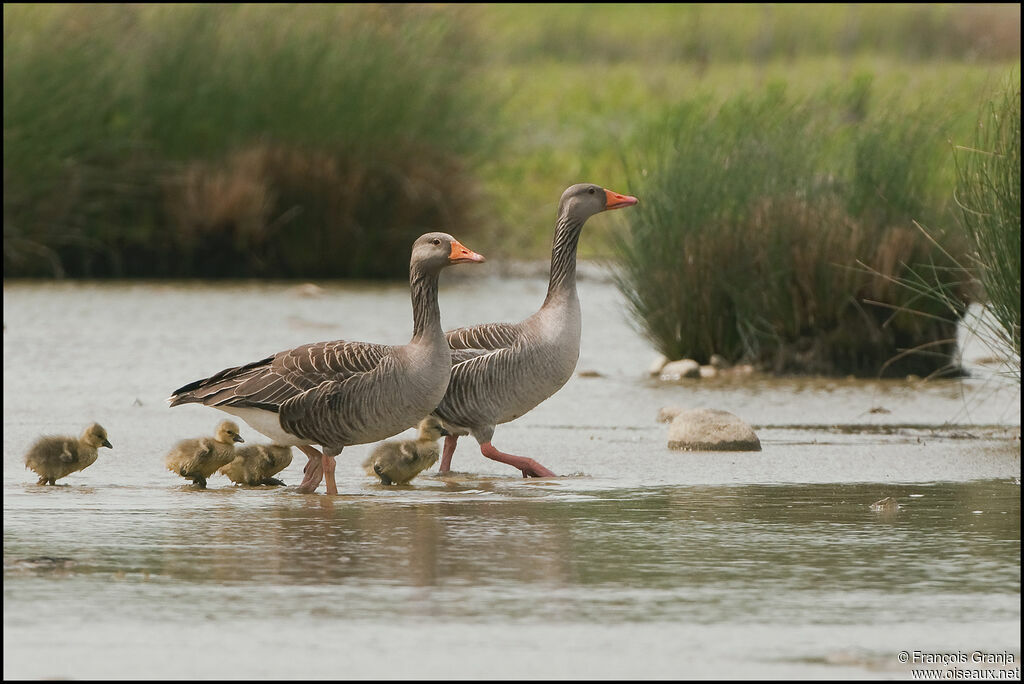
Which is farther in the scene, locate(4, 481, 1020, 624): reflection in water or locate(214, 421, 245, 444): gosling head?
locate(214, 421, 245, 444): gosling head

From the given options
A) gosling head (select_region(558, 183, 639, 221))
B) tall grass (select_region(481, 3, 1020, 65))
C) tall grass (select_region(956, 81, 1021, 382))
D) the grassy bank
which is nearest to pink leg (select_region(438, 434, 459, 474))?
gosling head (select_region(558, 183, 639, 221))

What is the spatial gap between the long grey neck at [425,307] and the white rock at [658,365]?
5.46 metres

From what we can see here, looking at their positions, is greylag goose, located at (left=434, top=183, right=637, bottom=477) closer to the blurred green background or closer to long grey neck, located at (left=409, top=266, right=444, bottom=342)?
long grey neck, located at (left=409, top=266, right=444, bottom=342)

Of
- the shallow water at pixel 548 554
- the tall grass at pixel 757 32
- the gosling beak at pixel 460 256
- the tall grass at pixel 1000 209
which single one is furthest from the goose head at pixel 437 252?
the tall grass at pixel 757 32

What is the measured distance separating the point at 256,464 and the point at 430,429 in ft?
3.50

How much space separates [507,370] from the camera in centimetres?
956

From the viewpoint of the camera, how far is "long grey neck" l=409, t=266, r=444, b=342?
8.92m

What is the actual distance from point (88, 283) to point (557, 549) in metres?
15.1

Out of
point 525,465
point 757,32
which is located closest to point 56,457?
point 525,465

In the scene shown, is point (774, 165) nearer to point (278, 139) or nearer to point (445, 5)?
point (278, 139)

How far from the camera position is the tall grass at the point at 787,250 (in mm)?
13953

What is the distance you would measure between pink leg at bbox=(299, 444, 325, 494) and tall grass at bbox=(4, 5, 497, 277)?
12.7 m

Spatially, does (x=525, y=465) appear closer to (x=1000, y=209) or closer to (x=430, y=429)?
(x=430, y=429)

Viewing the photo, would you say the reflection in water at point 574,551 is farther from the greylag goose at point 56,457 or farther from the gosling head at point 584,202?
the gosling head at point 584,202
